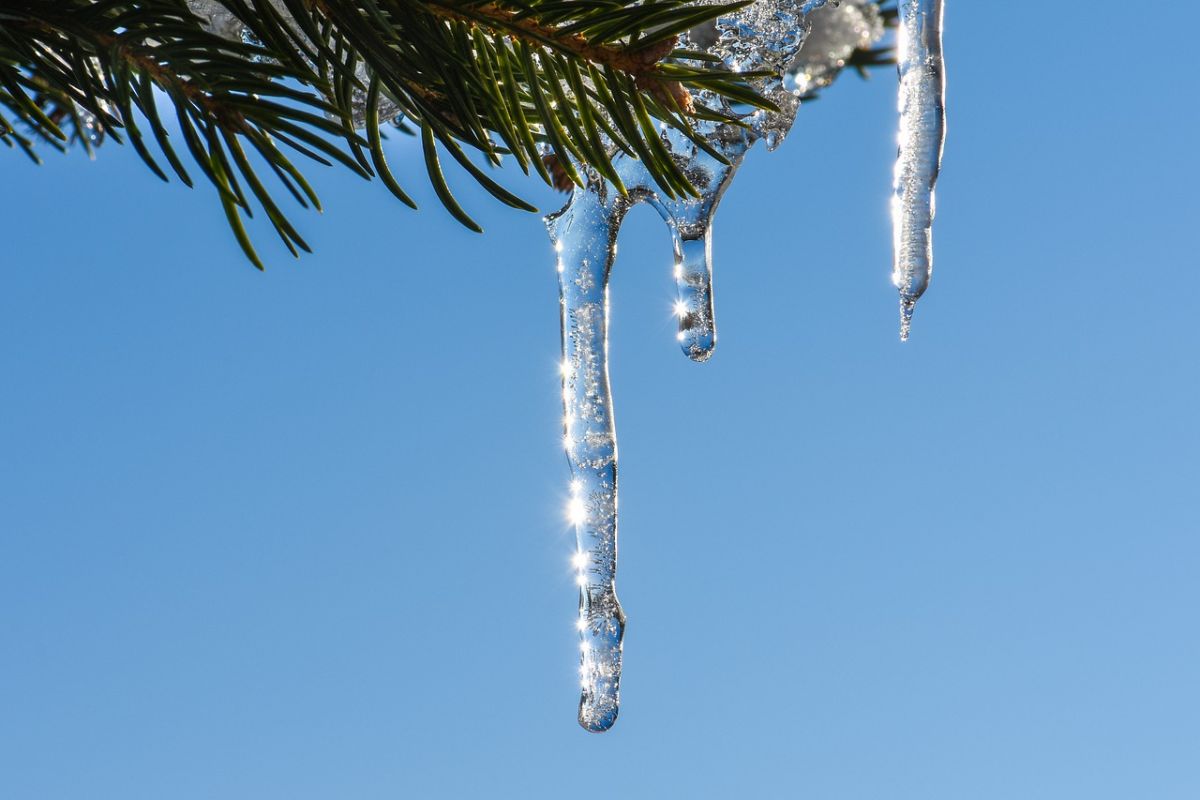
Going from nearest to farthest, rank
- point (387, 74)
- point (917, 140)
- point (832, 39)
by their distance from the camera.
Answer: point (387, 74), point (917, 140), point (832, 39)

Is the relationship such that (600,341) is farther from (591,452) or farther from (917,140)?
(917,140)

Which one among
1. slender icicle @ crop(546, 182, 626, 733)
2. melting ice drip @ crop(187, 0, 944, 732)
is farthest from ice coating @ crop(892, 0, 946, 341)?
slender icicle @ crop(546, 182, 626, 733)

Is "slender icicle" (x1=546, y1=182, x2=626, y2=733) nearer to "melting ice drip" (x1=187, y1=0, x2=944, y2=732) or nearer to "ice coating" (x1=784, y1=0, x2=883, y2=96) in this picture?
"melting ice drip" (x1=187, y1=0, x2=944, y2=732)

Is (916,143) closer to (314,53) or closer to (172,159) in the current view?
(314,53)

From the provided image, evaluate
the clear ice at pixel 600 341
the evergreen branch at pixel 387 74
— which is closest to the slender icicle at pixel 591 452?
the clear ice at pixel 600 341

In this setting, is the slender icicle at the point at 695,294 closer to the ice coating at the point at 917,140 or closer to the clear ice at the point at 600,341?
the clear ice at the point at 600,341

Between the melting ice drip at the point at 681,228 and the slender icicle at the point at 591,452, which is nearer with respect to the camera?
the melting ice drip at the point at 681,228

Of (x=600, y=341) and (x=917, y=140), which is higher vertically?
(x=917, y=140)

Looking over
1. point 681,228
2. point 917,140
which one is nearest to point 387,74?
point 681,228
